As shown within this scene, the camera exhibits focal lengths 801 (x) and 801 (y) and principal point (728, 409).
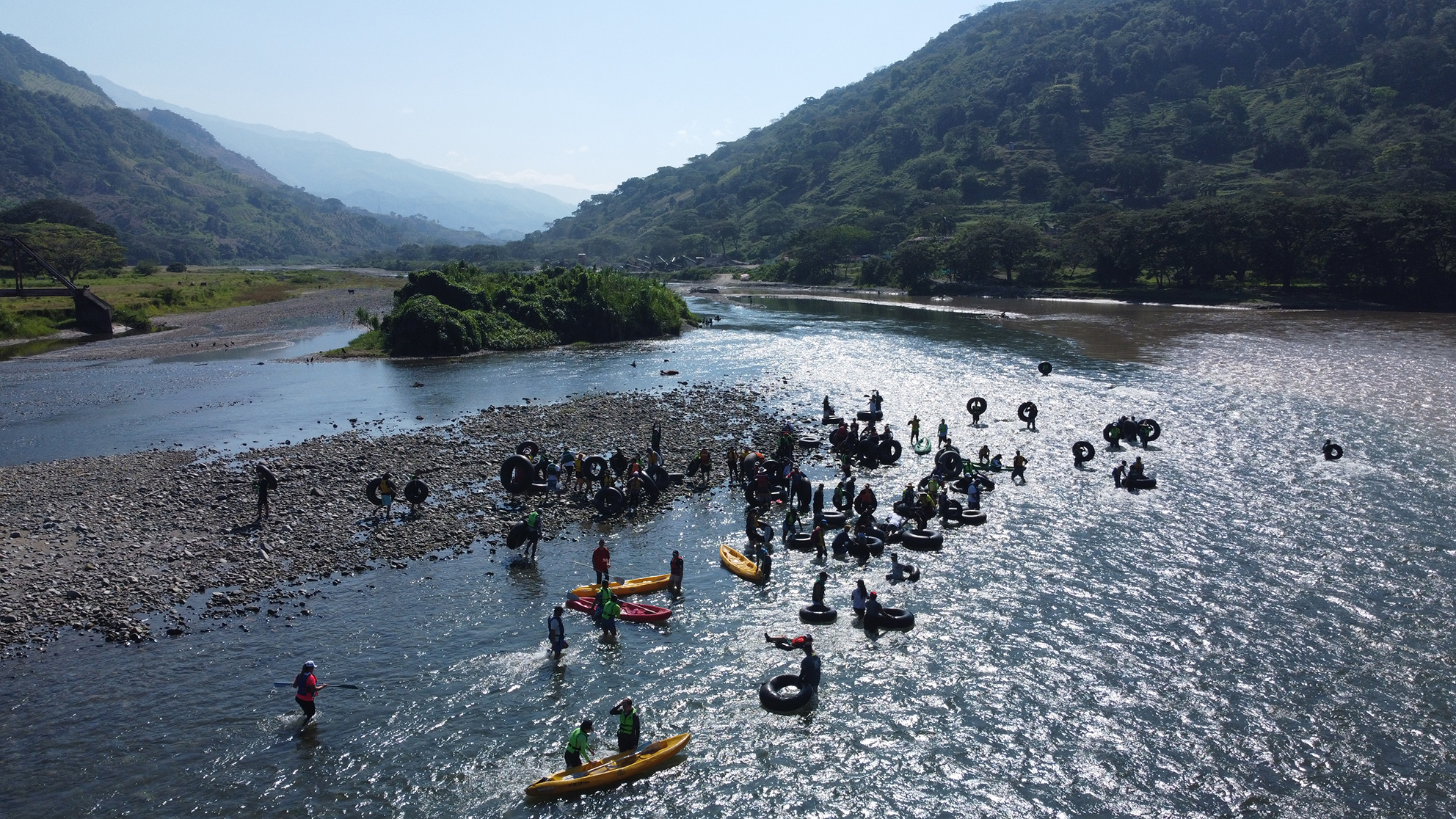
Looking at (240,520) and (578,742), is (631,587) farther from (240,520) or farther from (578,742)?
(240,520)

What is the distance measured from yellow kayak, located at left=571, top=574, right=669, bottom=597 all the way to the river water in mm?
811

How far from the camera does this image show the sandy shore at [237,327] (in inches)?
2970

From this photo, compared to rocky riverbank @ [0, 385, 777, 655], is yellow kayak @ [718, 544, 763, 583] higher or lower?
lower

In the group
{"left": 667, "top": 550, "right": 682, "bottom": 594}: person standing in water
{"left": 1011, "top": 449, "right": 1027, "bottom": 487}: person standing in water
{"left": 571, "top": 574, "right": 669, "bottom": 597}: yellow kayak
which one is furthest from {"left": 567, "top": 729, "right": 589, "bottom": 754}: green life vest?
{"left": 1011, "top": 449, "right": 1027, "bottom": 487}: person standing in water

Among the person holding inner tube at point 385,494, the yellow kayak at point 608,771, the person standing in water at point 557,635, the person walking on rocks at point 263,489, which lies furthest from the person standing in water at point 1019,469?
the person walking on rocks at point 263,489

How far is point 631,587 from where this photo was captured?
2547 centimetres

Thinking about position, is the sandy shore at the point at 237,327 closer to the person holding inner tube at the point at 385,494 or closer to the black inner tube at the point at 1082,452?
the person holding inner tube at the point at 385,494

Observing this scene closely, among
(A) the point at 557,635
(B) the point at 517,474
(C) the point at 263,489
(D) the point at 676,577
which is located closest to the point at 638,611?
(D) the point at 676,577

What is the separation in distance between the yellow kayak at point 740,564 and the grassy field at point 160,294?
89.2m

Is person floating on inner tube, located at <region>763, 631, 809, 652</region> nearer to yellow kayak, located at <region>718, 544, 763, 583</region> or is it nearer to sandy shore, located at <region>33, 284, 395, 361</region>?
yellow kayak, located at <region>718, 544, 763, 583</region>

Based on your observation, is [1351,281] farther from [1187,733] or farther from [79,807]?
[79,807]

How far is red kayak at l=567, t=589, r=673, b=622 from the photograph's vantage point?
23.7 meters

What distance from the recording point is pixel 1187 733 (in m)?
18.5

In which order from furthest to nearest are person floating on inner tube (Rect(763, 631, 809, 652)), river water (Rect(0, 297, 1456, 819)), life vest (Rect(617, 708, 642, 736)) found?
person floating on inner tube (Rect(763, 631, 809, 652)) < life vest (Rect(617, 708, 642, 736)) < river water (Rect(0, 297, 1456, 819))
